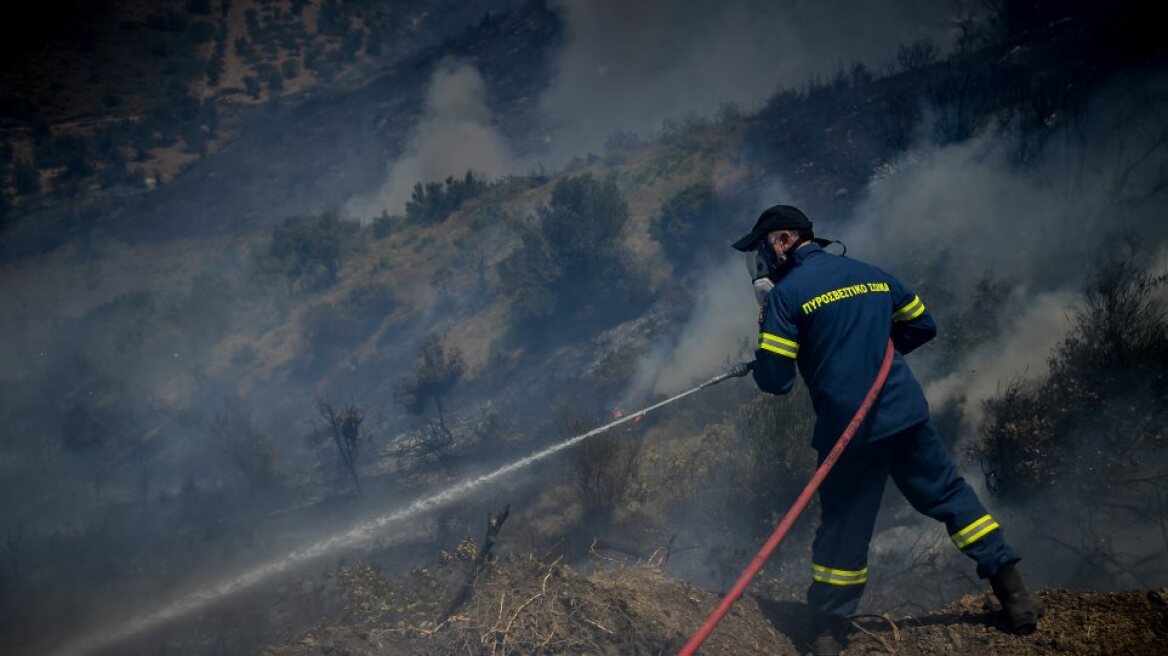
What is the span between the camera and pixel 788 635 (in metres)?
3.78

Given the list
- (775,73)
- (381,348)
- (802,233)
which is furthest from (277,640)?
(775,73)

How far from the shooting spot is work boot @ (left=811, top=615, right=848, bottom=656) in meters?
3.46

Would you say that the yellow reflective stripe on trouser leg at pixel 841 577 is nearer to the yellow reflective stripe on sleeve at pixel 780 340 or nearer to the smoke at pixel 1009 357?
the yellow reflective stripe on sleeve at pixel 780 340

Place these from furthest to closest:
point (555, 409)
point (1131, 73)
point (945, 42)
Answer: point (945, 42), point (555, 409), point (1131, 73)

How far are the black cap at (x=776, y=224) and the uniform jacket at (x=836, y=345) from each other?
0.24 meters

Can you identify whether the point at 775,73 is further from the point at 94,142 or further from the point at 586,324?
the point at 94,142

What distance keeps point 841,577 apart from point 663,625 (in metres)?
1.07

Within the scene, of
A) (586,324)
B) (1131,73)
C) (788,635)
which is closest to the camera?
(788,635)

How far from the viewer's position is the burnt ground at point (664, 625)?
2926mm

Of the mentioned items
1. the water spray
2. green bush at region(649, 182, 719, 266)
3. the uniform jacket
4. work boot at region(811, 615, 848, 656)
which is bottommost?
the water spray

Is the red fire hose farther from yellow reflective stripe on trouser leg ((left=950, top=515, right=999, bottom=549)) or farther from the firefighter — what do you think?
yellow reflective stripe on trouser leg ((left=950, top=515, right=999, bottom=549))

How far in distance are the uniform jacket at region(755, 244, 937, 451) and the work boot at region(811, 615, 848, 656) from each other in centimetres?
106

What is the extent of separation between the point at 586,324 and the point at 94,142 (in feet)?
97.9

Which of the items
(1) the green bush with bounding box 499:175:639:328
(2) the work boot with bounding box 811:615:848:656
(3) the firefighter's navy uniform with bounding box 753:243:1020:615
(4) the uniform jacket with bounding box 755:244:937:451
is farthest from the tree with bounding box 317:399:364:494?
(4) the uniform jacket with bounding box 755:244:937:451
